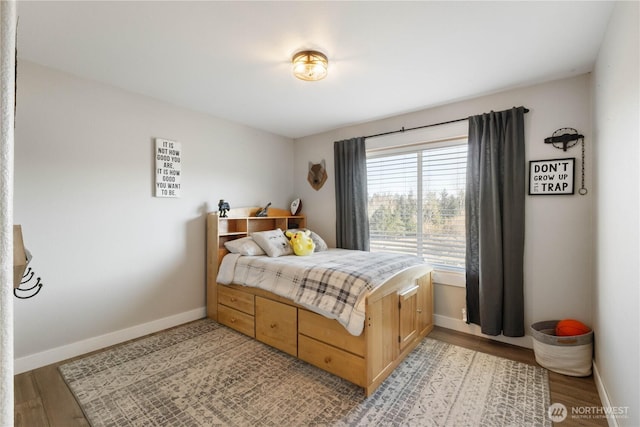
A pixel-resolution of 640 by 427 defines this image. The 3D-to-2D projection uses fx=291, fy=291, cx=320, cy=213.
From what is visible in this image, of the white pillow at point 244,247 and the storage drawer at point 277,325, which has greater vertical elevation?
the white pillow at point 244,247

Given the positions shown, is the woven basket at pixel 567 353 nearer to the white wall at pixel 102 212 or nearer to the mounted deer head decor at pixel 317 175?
the mounted deer head decor at pixel 317 175

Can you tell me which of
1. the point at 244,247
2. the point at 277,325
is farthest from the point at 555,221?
the point at 244,247

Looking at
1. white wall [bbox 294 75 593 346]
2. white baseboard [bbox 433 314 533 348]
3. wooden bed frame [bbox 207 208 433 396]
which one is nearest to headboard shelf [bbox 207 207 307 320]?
wooden bed frame [bbox 207 208 433 396]

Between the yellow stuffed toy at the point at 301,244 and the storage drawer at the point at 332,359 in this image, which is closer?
the storage drawer at the point at 332,359

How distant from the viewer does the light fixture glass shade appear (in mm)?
2082

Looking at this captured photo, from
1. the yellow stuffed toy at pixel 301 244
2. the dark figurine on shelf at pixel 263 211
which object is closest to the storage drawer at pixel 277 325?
the yellow stuffed toy at pixel 301 244

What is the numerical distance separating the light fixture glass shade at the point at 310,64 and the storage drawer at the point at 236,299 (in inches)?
79.8

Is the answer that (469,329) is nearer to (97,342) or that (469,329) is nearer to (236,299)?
(236,299)

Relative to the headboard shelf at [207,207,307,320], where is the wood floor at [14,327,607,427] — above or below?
below

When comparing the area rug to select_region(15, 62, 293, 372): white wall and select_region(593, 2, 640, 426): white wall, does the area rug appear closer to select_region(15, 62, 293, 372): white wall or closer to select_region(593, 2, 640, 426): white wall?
select_region(15, 62, 293, 372): white wall

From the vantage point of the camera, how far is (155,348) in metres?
2.61

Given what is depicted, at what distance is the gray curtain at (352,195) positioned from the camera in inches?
144

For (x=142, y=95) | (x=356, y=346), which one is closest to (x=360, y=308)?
(x=356, y=346)

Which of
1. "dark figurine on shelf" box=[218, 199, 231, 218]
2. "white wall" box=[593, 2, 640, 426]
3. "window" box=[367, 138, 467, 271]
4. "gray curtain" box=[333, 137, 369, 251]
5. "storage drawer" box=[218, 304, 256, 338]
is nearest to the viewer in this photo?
"white wall" box=[593, 2, 640, 426]
